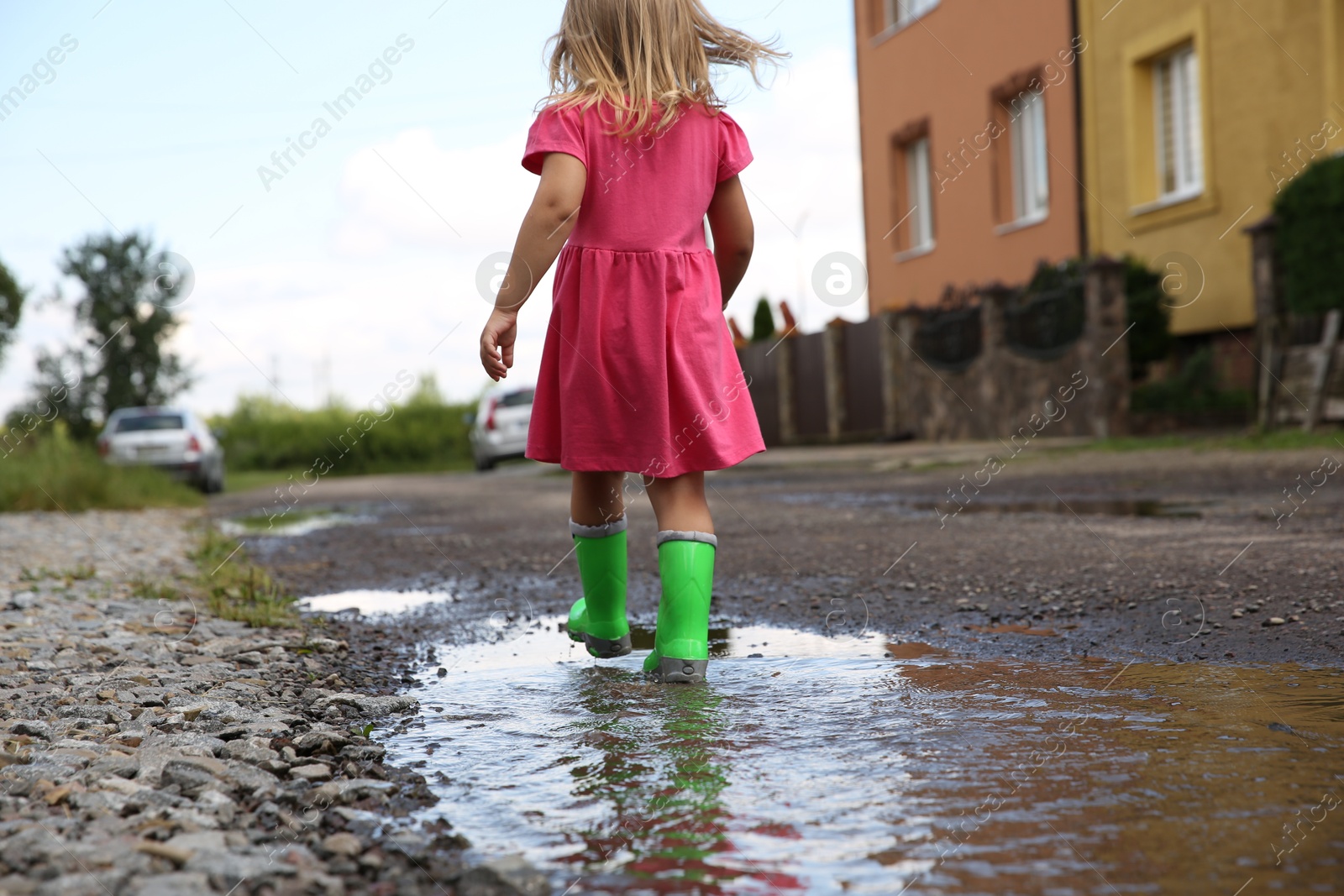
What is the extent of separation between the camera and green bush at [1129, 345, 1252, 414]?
10.6 metres

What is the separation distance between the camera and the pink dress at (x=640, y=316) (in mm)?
2525

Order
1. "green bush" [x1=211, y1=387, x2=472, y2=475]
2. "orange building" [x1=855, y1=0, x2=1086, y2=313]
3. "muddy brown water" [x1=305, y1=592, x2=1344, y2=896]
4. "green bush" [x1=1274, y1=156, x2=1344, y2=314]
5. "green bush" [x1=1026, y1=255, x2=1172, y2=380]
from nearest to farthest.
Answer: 1. "muddy brown water" [x1=305, y1=592, x2=1344, y2=896]
2. "green bush" [x1=1274, y1=156, x2=1344, y2=314]
3. "green bush" [x1=1026, y1=255, x2=1172, y2=380]
4. "orange building" [x1=855, y1=0, x2=1086, y2=313]
5. "green bush" [x1=211, y1=387, x2=472, y2=475]

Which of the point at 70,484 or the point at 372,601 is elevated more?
the point at 70,484

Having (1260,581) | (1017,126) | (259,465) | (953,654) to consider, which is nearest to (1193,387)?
(1017,126)

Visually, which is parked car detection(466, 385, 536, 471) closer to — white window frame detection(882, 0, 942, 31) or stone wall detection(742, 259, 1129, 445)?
stone wall detection(742, 259, 1129, 445)

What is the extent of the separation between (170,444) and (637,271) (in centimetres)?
1455

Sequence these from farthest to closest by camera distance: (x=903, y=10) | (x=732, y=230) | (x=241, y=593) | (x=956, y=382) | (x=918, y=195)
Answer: (x=918, y=195) → (x=903, y=10) → (x=956, y=382) → (x=241, y=593) → (x=732, y=230)

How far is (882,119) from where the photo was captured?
16.5 meters

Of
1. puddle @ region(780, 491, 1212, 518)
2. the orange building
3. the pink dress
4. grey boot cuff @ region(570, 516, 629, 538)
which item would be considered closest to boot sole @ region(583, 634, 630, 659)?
grey boot cuff @ region(570, 516, 629, 538)

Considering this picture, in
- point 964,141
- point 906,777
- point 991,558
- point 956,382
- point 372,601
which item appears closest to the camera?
point 906,777

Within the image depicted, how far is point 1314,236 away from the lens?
27.2ft

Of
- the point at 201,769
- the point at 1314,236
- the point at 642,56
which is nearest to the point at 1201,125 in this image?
the point at 1314,236

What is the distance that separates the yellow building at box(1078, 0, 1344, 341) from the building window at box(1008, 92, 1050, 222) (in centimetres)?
94

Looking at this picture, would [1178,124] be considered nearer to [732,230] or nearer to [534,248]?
[732,230]
